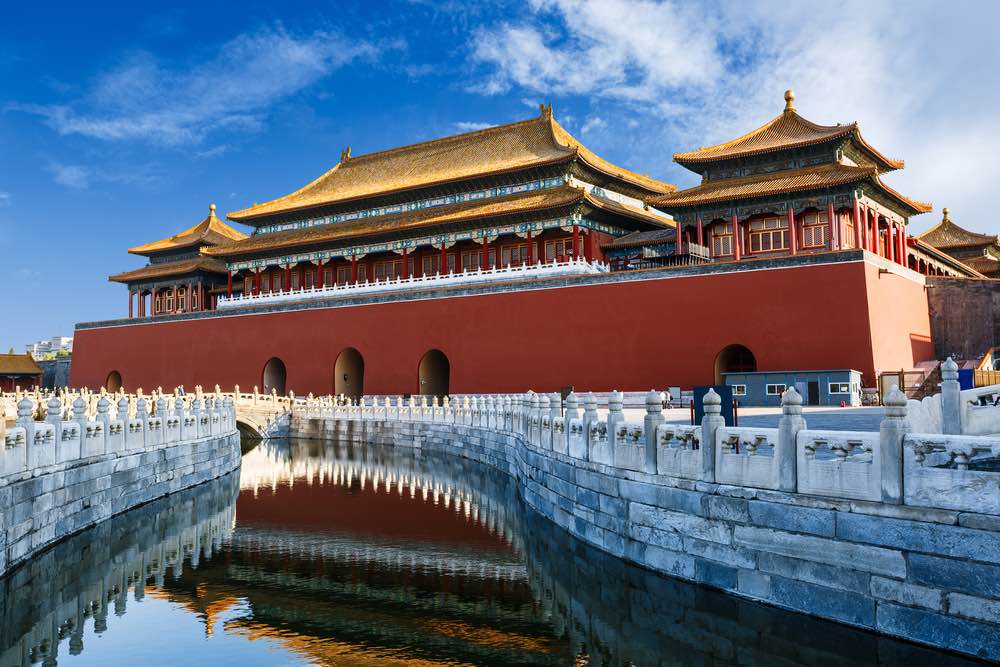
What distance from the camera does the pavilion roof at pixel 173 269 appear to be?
39.7 meters

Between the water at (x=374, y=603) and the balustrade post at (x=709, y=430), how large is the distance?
117cm

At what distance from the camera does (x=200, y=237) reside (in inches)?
1609

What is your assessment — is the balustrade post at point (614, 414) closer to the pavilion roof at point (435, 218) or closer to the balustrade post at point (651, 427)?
the balustrade post at point (651, 427)

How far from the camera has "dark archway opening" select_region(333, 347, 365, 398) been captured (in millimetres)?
32781

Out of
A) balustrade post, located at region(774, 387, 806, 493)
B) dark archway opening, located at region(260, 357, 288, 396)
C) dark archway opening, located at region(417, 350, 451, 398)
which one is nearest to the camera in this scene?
balustrade post, located at region(774, 387, 806, 493)

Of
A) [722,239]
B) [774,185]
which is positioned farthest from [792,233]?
[722,239]

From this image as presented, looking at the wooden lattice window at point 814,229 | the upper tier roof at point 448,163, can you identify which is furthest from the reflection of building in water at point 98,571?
the upper tier roof at point 448,163

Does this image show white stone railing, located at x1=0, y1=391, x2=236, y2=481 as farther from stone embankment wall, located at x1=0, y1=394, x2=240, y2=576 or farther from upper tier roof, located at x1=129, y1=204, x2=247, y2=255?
upper tier roof, located at x1=129, y1=204, x2=247, y2=255

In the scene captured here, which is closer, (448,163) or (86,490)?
(86,490)

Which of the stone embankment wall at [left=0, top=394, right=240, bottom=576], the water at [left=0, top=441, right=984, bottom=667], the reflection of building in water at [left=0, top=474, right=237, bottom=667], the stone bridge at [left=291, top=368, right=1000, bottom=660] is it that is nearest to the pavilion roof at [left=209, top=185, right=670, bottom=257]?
the stone embankment wall at [left=0, top=394, right=240, bottom=576]

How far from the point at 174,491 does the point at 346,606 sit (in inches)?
334

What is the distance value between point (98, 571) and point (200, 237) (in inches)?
1281

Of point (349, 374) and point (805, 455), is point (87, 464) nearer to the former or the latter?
point (805, 455)

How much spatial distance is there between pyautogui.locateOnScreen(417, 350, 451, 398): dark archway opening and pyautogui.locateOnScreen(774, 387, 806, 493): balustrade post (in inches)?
914
